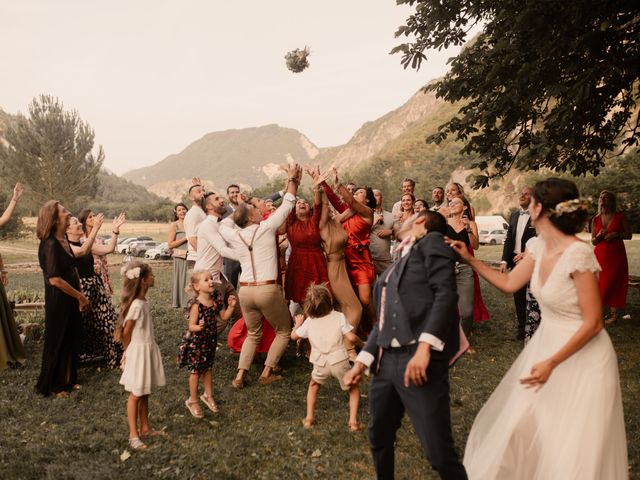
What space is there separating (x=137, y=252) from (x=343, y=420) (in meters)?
34.2

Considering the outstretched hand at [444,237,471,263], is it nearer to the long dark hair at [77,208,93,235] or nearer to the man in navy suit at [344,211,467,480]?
the man in navy suit at [344,211,467,480]

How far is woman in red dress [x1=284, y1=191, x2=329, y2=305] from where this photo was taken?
7.07 m

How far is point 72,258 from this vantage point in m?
6.46

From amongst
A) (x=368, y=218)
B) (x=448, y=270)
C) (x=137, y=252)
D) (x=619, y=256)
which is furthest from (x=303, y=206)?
(x=137, y=252)

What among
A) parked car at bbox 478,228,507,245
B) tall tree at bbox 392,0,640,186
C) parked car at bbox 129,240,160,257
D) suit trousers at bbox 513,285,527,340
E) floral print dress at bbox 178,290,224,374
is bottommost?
parked car at bbox 478,228,507,245

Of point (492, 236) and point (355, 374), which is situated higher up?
point (355, 374)

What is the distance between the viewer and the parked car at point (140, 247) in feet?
121

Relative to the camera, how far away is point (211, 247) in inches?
267

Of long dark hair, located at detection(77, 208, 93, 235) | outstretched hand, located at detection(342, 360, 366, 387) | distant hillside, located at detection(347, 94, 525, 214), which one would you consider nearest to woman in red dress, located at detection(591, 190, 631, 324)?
outstretched hand, located at detection(342, 360, 366, 387)

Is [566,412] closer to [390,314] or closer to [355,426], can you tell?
[390,314]

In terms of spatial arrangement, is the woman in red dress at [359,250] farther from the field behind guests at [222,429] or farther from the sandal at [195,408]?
the sandal at [195,408]

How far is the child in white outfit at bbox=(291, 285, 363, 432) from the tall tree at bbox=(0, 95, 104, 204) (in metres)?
50.0

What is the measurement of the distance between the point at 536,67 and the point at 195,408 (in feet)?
22.2

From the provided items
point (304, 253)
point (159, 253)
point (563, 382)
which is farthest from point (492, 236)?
point (563, 382)
